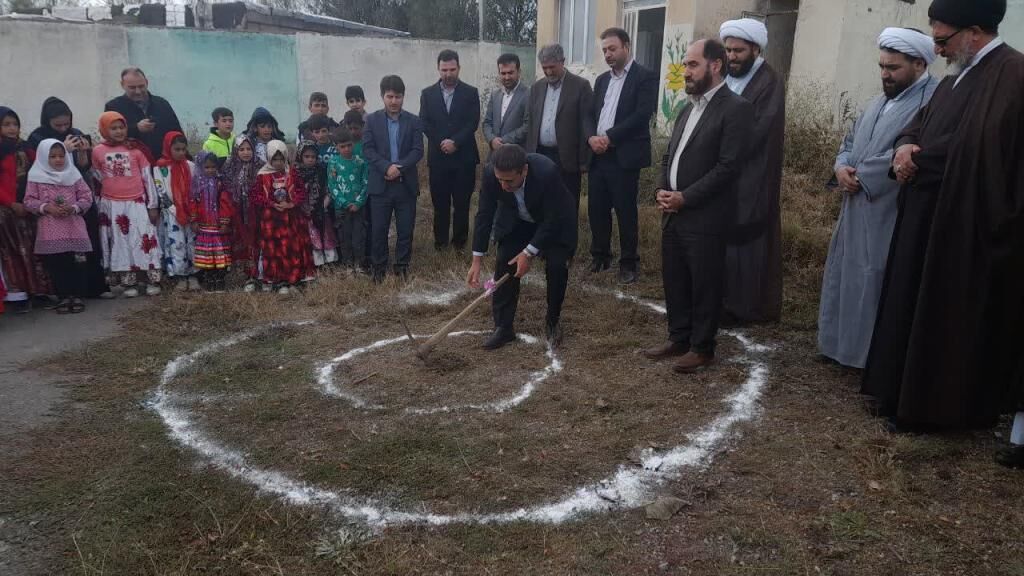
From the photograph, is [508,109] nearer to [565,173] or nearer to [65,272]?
[565,173]

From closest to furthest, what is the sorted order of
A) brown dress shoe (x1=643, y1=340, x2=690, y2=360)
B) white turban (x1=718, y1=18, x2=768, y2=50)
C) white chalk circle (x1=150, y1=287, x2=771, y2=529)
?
white chalk circle (x1=150, y1=287, x2=771, y2=529) → brown dress shoe (x1=643, y1=340, x2=690, y2=360) → white turban (x1=718, y1=18, x2=768, y2=50)

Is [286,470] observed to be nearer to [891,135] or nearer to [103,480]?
[103,480]

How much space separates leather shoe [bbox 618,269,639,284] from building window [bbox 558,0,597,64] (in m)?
6.76

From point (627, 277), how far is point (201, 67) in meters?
10.4

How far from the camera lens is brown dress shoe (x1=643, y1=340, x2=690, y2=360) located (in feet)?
14.8

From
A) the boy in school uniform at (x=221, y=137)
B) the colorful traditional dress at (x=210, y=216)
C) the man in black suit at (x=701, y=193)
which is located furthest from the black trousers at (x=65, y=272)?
the man in black suit at (x=701, y=193)

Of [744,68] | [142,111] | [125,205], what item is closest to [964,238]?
[744,68]

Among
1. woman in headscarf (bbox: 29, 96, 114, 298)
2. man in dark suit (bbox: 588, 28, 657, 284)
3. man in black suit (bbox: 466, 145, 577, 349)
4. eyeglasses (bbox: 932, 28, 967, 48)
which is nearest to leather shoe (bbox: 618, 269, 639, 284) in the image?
man in dark suit (bbox: 588, 28, 657, 284)

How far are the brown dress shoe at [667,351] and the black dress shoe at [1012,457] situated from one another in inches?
67.7

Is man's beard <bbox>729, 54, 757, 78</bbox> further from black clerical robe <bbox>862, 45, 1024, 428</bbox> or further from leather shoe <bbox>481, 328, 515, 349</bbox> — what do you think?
leather shoe <bbox>481, 328, 515, 349</bbox>

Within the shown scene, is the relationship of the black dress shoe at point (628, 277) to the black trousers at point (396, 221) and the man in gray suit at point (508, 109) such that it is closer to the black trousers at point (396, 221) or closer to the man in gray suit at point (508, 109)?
the man in gray suit at point (508, 109)

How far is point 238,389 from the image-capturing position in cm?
426

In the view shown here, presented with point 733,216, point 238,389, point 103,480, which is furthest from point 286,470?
point 733,216

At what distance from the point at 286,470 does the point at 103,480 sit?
0.77 meters
